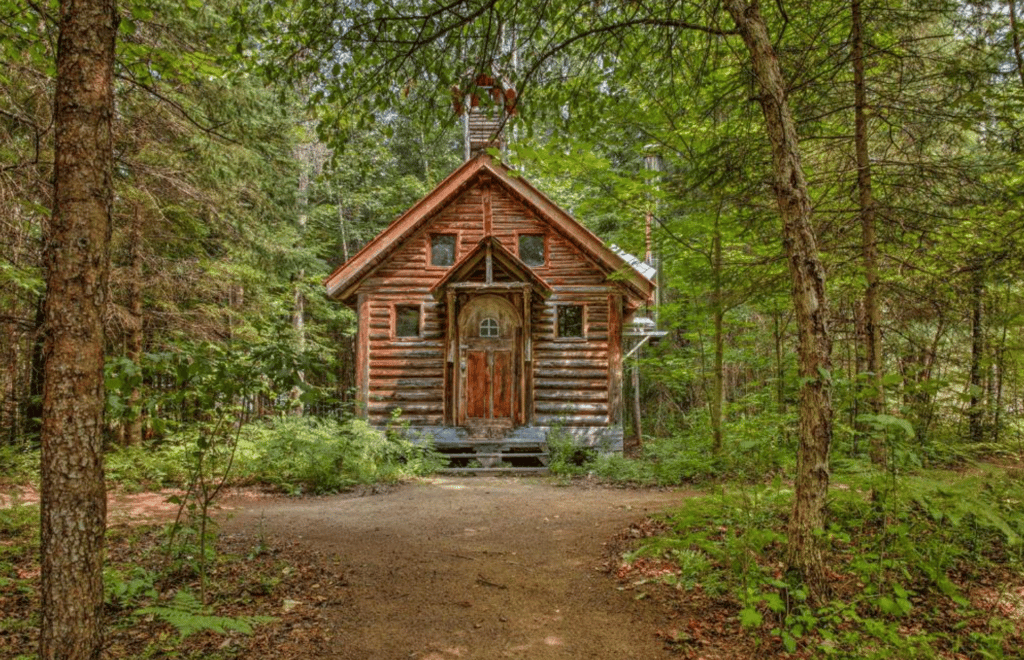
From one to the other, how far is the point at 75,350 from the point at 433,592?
3388 mm

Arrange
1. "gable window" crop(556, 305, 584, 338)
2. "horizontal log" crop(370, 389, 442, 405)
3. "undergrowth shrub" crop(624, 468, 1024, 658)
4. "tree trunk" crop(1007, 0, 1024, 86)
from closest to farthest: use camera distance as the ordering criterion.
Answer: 1. "undergrowth shrub" crop(624, 468, 1024, 658)
2. "tree trunk" crop(1007, 0, 1024, 86)
3. "horizontal log" crop(370, 389, 442, 405)
4. "gable window" crop(556, 305, 584, 338)

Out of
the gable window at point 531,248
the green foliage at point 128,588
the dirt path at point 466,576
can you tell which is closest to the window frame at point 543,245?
the gable window at point 531,248

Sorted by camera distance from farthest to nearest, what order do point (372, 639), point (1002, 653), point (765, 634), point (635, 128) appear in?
1. point (635, 128)
2. point (372, 639)
3. point (765, 634)
4. point (1002, 653)

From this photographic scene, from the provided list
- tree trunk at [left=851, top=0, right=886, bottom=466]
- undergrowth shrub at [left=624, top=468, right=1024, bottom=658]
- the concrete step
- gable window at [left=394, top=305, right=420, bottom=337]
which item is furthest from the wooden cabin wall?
undergrowth shrub at [left=624, top=468, right=1024, bottom=658]

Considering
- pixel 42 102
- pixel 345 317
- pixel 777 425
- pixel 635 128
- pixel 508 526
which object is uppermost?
pixel 635 128

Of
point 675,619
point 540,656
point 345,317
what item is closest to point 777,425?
A: point 675,619

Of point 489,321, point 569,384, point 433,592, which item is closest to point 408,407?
point 489,321

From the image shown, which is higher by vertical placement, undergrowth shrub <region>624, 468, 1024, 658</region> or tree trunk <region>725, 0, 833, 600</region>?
tree trunk <region>725, 0, 833, 600</region>

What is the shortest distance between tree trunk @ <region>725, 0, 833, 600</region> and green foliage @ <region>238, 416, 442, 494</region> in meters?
8.23

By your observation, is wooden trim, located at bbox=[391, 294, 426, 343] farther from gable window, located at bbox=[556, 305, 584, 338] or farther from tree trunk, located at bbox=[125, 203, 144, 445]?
tree trunk, located at bbox=[125, 203, 144, 445]

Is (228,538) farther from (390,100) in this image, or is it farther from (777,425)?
(777,425)

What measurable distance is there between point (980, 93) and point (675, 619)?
228 inches

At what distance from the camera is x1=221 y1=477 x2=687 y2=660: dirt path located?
13.1ft

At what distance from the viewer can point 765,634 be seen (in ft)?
12.3
